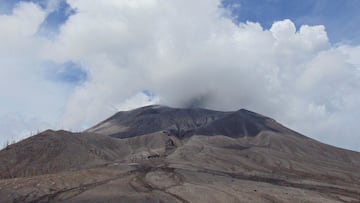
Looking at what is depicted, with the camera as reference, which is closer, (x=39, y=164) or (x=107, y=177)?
(x=107, y=177)

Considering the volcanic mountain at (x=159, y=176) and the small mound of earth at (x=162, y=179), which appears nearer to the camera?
the volcanic mountain at (x=159, y=176)

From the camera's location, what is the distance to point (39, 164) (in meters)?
156

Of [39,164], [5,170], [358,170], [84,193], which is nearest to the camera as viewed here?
[84,193]

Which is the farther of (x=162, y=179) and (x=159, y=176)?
(x=159, y=176)

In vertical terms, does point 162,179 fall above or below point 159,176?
below

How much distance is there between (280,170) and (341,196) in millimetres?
59016

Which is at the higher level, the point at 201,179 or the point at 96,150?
the point at 96,150

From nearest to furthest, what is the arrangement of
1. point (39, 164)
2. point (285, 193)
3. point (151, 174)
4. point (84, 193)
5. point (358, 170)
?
point (84, 193), point (285, 193), point (151, 174), point (39, 164), point (358, 170)

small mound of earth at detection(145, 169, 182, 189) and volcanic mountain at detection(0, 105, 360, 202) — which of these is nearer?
volcanic mountain at detection(0, 105, 360, 202)

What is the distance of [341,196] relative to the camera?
4063 inches

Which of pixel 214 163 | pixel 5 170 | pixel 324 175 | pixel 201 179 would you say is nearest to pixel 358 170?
pixel 324 175

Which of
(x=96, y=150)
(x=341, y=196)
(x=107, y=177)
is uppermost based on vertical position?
(x=96, y=150)

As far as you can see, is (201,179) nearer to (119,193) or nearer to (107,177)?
(107,177)

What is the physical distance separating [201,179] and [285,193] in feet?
68.3
